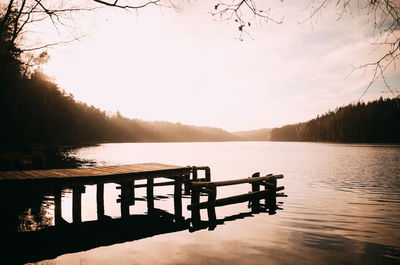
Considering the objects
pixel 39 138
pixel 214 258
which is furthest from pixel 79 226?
pixel 39 138

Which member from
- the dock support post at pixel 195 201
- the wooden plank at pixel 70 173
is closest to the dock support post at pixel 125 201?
the wooden plank at pixel 70 173

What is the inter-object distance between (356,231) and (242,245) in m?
5.35

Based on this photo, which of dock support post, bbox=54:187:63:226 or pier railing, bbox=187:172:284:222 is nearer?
dock support post, bbox=54:187:63:226

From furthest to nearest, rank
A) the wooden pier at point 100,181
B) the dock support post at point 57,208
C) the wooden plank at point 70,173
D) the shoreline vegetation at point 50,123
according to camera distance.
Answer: the shoreline vegetation at point 50,123, the dock support post at point 57,208, the wooden plank at point 70,173, the wooden pier at point 100,181

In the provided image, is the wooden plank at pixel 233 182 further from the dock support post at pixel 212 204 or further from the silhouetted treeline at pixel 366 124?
the silhouetted treeline at pixel 366 124

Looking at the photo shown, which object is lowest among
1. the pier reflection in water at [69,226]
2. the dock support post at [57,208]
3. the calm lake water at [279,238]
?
the calm lake water at [279,238]

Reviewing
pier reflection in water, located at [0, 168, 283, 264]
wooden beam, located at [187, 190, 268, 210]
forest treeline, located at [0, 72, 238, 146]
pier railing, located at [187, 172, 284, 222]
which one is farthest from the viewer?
forest treeline, located at [0, 72, 238, 146]

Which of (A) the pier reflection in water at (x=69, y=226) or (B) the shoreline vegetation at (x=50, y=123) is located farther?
(B) the shoreline vegetation at (x=50, y=123)

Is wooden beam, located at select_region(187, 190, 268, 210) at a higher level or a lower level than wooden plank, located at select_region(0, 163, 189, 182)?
lower

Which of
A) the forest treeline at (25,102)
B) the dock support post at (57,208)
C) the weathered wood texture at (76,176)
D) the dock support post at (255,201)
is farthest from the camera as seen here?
the forest treeline at (25,102)

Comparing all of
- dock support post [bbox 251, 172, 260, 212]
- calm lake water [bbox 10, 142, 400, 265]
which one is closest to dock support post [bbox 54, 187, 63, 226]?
calm lake water [bbox 10, 142, 400, 265]

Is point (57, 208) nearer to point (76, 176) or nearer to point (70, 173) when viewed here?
point (70, 173)

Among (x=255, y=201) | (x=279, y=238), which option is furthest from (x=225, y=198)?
(x=255, y=201)

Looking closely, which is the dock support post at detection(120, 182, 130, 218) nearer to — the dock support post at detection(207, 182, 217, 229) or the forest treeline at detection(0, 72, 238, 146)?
the dock support post at detection(207, 182, 217, 229)
